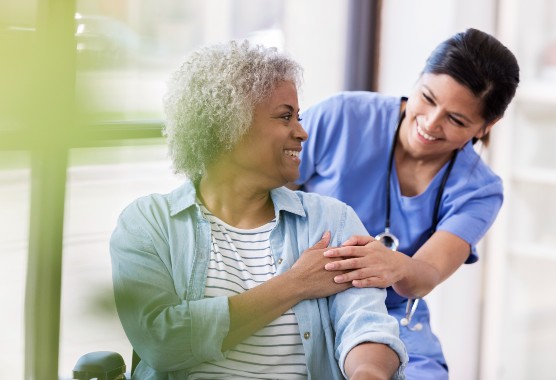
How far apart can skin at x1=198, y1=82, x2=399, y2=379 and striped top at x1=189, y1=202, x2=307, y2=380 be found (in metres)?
0.03

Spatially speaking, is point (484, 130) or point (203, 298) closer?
point (203, 298)

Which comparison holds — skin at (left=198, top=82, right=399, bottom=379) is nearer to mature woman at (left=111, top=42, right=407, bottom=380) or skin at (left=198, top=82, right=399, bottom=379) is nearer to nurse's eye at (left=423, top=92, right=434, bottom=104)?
mature woman at (left=111, top=42, right=407, bottom=380)

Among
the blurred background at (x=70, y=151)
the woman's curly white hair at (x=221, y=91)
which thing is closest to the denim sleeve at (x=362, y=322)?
the woman's curly white hair at (x=221, y=91)

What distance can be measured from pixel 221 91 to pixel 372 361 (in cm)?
55

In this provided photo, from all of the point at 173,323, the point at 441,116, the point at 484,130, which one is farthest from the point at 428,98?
the point at 173,323

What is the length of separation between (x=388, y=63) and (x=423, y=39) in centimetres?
19

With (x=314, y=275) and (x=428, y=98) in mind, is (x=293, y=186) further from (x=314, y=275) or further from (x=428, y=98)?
(x=314, y=275)

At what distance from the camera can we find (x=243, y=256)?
1.54 meters

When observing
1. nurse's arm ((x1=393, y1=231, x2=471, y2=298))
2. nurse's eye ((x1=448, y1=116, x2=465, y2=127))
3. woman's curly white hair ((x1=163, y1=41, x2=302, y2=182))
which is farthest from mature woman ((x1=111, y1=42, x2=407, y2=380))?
nurse's eye ((x1=448, y1=116, x2=465, y2=127))

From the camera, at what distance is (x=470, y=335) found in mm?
3234

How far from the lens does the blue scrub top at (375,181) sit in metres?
2.03

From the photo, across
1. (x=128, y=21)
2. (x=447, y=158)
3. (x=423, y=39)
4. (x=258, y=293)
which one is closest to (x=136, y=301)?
(x=128, y=21)

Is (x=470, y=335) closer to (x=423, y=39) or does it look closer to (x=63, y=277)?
(x=423, y=39)

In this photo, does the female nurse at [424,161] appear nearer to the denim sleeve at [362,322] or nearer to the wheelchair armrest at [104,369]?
the denim sleeve at [362,322]
